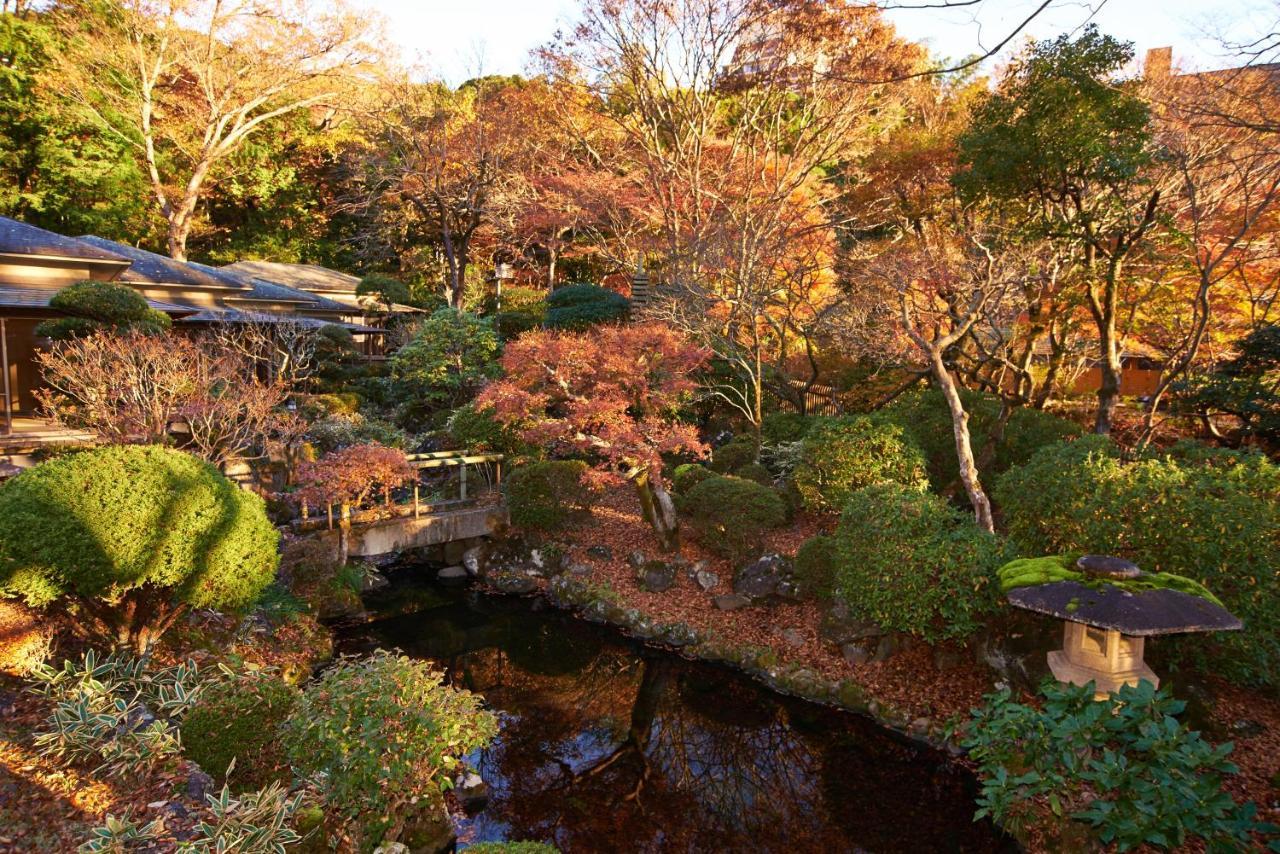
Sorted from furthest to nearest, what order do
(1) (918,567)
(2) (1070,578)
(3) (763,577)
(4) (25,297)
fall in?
(4) (25,297)
(3) (763,577)
(1) (918,567)
(2) (1070,578)

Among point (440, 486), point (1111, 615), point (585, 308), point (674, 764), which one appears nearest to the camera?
point (1111, 615)

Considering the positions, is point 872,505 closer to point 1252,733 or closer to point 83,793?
point 1252,733

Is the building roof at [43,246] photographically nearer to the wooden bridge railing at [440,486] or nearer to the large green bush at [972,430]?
the wooden bridge railing at [440,486]

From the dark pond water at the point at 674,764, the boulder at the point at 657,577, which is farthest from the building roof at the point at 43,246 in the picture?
the boulder at the point at 657,577

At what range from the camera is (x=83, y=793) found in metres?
4.77

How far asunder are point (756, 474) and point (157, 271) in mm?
14848

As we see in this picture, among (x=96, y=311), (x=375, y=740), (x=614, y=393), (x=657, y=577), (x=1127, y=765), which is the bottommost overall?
(x=657, y=577)

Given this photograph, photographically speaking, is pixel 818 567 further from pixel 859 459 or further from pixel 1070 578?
pixel 1070 578

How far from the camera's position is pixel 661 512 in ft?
37.4

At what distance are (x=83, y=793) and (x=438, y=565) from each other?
26.2ft

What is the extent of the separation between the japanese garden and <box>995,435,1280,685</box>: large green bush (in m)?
0.04

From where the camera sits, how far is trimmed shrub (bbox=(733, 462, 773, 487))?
12039 mm

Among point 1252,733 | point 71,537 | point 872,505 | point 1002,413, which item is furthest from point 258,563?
point 1002,413

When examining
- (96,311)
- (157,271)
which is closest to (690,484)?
(96,311)
